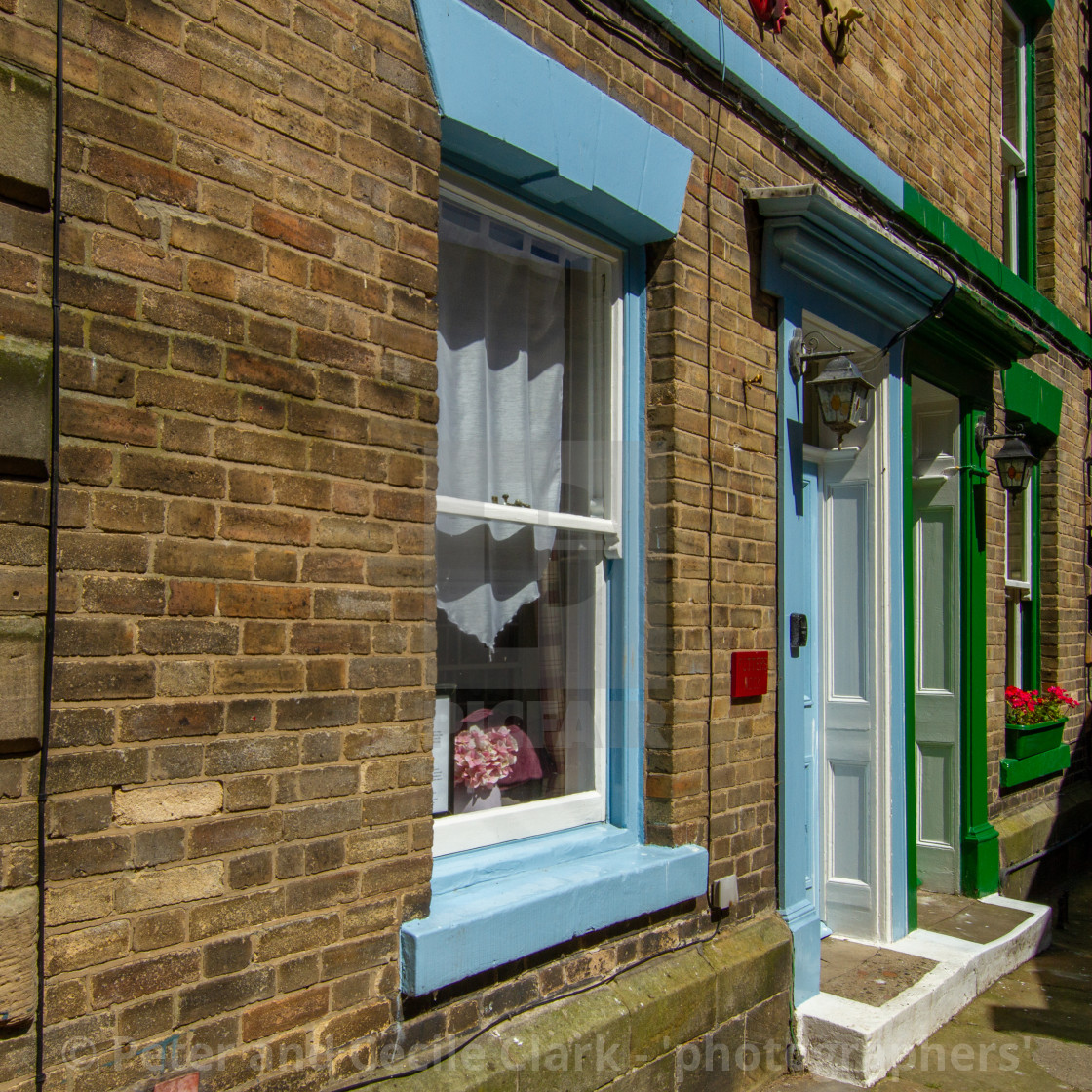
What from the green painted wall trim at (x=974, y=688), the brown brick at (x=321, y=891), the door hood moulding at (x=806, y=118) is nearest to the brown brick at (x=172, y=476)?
the brown brick at (x=321, y=891)

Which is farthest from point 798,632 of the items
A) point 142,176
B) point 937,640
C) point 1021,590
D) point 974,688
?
point 1021,590

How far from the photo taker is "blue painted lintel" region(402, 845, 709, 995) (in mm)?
2822

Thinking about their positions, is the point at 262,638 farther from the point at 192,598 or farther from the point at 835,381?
the point at 835,381

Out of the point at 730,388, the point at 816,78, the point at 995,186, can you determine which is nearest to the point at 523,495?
the point at 730,388

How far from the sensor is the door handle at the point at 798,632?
462cm

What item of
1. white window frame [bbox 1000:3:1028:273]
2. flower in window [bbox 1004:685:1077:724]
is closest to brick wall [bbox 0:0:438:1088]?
flower in window [bbox 1004:685:1077:724]

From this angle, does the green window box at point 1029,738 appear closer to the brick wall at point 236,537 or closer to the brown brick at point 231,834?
the brick wall at point 236,537

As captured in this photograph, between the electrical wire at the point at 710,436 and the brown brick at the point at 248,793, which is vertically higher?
the electrical wire at the point at 710,436

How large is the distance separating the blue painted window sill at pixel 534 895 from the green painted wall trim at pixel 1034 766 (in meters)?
4.03

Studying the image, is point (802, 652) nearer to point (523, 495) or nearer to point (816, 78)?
point (523, 495)

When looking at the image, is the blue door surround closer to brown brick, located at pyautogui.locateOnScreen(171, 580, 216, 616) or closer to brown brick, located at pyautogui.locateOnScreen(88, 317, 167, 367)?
brown brick, located at pyautogui.locateOnScreen(171, 580, 216, 616)

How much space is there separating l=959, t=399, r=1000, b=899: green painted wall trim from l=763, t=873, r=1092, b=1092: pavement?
0.70 metres

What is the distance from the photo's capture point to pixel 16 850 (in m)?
2.08

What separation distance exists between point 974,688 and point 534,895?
434cm
